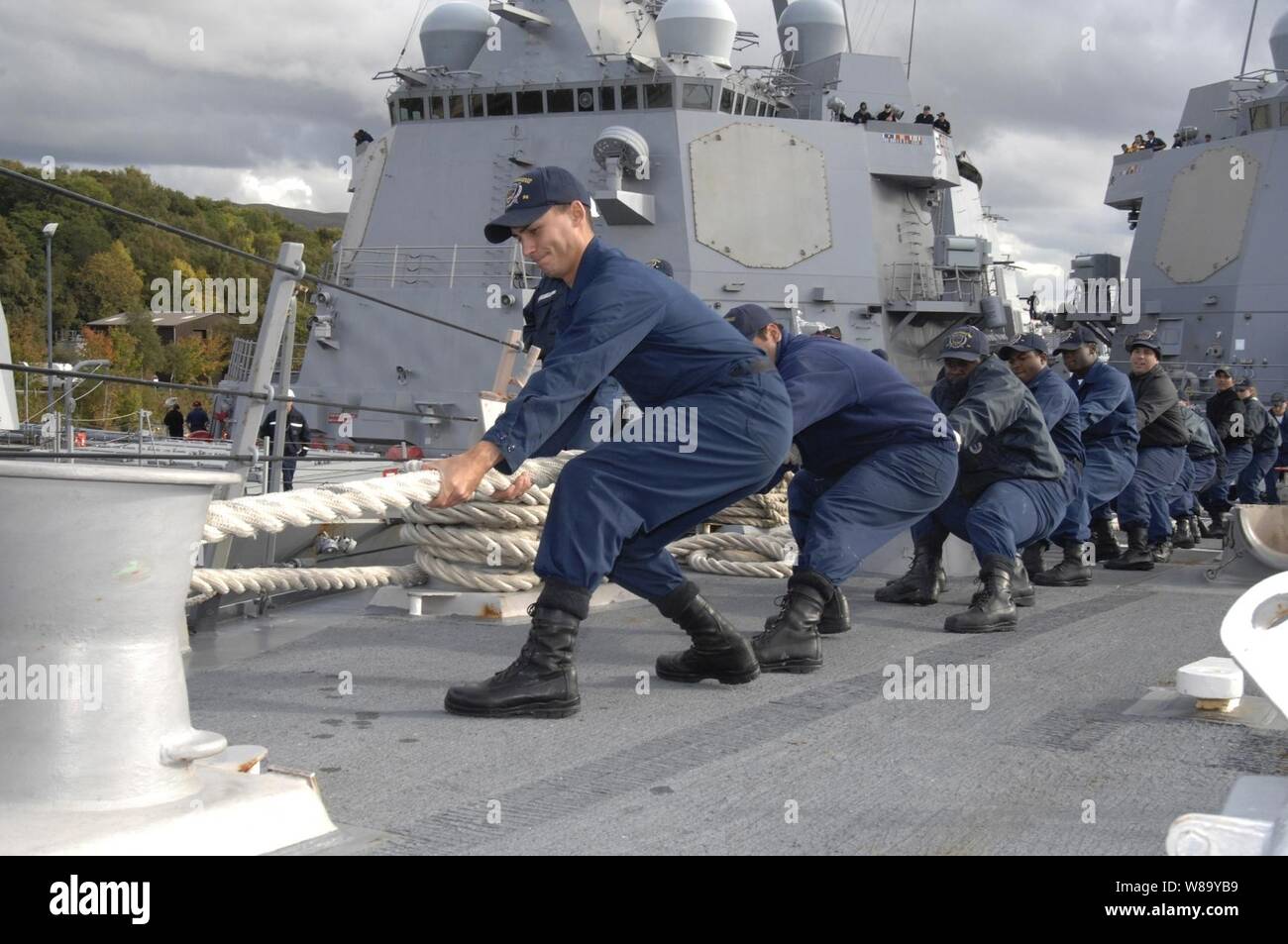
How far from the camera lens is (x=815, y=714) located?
3.19 metres

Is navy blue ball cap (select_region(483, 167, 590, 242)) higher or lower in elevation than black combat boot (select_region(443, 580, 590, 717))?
higher

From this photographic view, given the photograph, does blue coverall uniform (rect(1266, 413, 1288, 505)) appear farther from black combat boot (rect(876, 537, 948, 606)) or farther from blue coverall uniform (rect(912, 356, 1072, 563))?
black combat boot (rect(876, 537, 948, 606))

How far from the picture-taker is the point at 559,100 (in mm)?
18516

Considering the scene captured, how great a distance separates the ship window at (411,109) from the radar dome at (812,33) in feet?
23.4

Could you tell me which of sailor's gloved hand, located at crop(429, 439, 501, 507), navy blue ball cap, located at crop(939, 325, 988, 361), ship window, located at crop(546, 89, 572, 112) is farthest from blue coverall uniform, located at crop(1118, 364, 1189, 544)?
ship window, located at crop(546, 89, 572, 112)

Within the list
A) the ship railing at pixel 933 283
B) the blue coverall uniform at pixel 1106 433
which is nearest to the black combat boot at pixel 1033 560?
the blue coverall uniform at pixel 1106 433

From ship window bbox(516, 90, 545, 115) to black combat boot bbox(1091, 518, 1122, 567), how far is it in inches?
497

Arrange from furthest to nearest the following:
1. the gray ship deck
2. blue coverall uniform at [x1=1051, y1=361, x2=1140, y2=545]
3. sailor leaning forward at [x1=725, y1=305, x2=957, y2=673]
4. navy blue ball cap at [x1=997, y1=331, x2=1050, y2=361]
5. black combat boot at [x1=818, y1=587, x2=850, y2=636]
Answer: blue coverall uniform at [x1=1051, y1=361, x2=1140, y2=545], navy blue ball cap at [x1=997, y1=331, x2=1050, y2=361], black combat boot at [x1=818, y1=587, x2=850, y2=636], sailor leaning forward at [x1=725, y1=305, x2=957, y2=673], the gray ship deck

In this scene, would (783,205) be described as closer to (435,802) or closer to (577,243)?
(577,243)

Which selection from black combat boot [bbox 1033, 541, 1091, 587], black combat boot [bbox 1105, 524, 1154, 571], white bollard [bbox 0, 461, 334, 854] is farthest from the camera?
black combat boot [bbox 1105, 524, 1154, 571]

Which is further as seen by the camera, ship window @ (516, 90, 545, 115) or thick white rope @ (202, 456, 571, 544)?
ship window @ (516, 90, 545, 115)

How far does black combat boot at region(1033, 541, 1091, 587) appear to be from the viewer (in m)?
6.55
